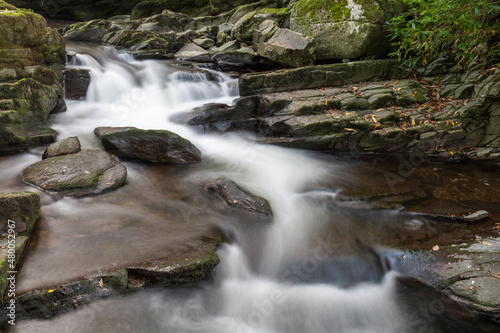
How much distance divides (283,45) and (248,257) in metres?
7.04

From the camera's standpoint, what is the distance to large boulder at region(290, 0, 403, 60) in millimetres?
7973

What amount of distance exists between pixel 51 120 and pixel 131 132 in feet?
9.09

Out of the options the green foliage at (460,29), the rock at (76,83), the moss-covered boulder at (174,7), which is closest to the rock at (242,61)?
the green foliage at (460,29)

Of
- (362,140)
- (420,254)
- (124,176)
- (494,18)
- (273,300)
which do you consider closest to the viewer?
(273,300)

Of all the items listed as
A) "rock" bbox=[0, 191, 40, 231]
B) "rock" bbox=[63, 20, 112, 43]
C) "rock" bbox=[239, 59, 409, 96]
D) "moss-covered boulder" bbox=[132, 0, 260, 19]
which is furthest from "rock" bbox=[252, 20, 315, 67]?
"moss-covered boulder" bbox=[132, 0, 260, 19]

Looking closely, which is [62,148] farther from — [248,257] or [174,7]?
[174,7]

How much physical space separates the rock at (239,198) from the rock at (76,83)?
5863mm

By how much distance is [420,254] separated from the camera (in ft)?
12.1

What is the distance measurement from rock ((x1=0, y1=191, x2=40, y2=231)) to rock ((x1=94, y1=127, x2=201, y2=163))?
2.41 metres

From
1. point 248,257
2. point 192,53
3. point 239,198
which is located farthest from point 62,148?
point 192,53

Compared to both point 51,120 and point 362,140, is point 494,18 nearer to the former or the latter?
point 362,140

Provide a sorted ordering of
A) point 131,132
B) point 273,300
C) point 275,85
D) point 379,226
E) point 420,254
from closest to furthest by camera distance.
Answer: point 273,300 < point 420,254 < point 379,226 < point 131,132 < point 275,85

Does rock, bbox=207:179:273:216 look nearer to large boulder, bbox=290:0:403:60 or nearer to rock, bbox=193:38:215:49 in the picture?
large boulder, bbox=290:0:403:60

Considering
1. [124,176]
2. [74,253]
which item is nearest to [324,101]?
[124,176]
